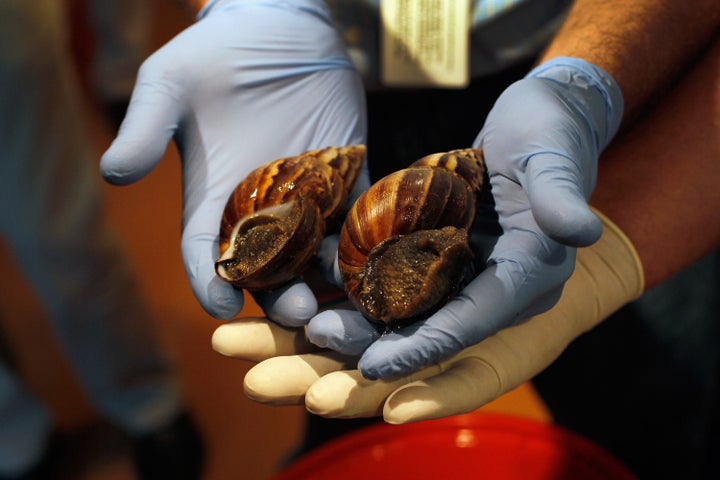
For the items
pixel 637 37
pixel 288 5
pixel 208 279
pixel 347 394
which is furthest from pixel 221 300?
pixel 637 37

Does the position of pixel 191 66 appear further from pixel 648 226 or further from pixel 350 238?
pixel 648 226

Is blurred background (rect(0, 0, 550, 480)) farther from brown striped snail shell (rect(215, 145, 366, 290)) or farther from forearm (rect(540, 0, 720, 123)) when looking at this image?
forearm (rect(540, 0, 720, 123))

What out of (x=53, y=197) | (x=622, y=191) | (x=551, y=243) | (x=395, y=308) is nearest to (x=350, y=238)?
(x=395, y=308)

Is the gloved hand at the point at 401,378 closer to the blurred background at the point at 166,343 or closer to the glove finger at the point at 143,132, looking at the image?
the blurred background at the point at 166,343

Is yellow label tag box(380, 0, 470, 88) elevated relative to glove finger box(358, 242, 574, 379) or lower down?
elevated

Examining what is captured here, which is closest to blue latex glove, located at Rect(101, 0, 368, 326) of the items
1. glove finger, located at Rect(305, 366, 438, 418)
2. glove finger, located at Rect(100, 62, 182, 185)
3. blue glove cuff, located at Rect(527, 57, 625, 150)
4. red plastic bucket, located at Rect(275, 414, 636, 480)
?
glove finger, located at Rect(100, 62, 182, 185)

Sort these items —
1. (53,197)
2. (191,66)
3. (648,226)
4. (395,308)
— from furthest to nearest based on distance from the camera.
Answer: (53,197), (648,226), (191,66), (395,308)

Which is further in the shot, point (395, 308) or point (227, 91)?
point (227, 91)
